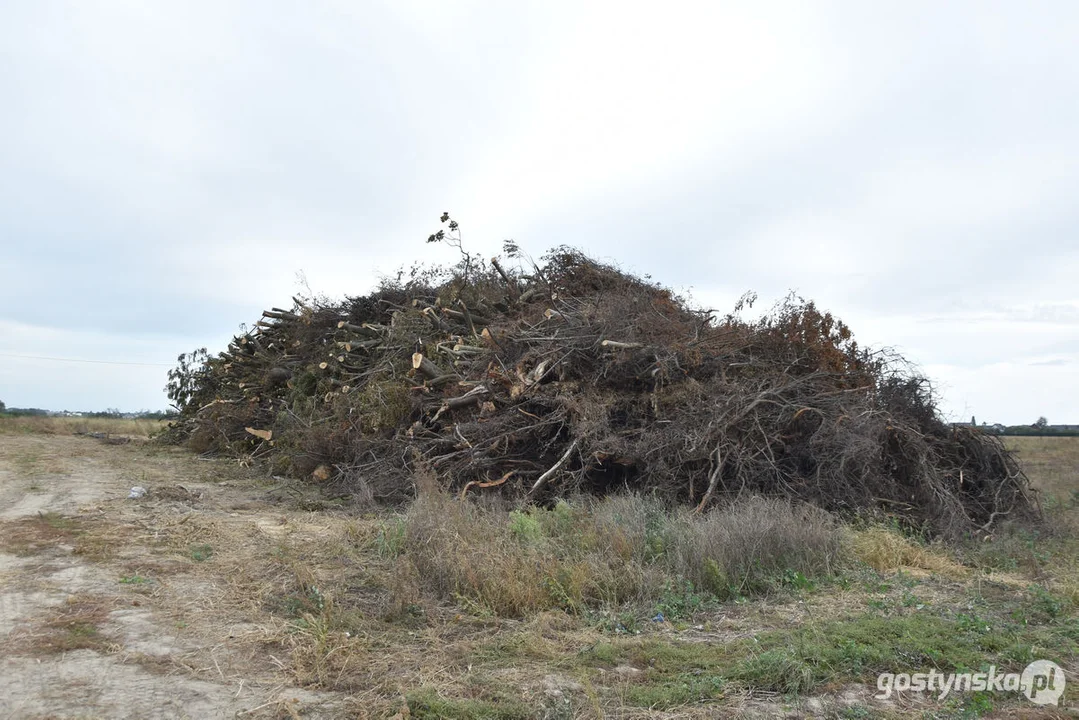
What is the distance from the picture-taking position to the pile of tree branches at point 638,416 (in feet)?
26.6

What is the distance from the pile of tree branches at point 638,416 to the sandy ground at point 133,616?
2218mm

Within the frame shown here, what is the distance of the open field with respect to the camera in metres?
3.43

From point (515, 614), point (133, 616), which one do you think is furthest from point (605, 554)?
point (133, 616)

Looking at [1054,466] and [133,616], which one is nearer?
[133,616]

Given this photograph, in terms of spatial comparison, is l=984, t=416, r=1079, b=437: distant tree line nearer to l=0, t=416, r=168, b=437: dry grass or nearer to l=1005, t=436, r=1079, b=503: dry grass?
l=1005, t=436, r=1079, b=503: dry grass

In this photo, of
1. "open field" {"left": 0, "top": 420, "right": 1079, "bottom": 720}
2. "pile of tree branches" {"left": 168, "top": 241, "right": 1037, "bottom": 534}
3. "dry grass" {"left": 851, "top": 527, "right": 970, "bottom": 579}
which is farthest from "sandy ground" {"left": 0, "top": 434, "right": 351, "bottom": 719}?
"dry grass" {"left": 851, "top": 527, "right": 970, "bottom": 579}

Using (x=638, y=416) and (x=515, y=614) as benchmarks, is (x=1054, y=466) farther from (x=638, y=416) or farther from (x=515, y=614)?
(x=515, y=614)

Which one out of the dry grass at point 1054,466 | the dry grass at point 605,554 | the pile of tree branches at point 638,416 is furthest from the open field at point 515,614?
the dry grass at point 1054,466

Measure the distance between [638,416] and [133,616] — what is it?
5.99 meters

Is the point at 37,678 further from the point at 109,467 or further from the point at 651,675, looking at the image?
the point at 109,467

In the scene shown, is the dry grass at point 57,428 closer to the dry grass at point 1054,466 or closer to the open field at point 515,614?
the open field at point 515,614

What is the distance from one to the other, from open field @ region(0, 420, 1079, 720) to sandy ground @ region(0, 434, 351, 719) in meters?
0.02

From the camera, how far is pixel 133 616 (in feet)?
14.9

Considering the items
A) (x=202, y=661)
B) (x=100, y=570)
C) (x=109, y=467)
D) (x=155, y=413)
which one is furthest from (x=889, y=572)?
(x=155, y=413)
